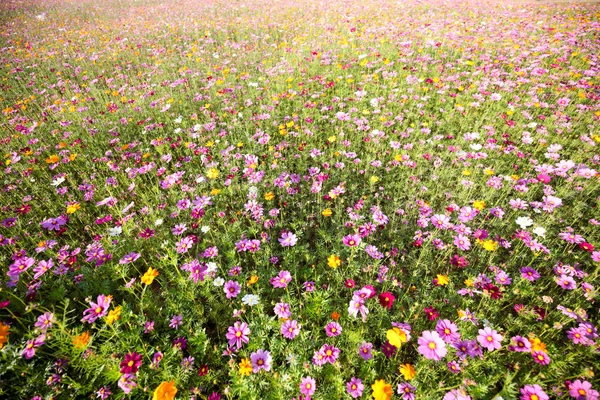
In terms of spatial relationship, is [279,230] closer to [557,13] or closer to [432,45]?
[432,45]

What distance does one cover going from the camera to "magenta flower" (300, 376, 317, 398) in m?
2.04

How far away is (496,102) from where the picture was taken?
569 cm

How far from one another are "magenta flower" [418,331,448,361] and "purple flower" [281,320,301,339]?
0.98m

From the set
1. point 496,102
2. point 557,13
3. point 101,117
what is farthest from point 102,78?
point 557,13

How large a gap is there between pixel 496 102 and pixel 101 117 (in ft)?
27.2

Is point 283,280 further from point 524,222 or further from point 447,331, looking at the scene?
point 524,222

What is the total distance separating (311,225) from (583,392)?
107 inches

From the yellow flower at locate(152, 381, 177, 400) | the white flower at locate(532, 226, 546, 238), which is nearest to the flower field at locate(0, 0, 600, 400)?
the yellow flower at locate(152, 381, 177, 400)

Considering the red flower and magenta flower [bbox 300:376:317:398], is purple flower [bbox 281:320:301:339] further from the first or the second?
the red flower

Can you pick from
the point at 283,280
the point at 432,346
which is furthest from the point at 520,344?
the point at 283,280

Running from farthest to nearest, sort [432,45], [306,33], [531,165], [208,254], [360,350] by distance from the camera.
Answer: [306,33], [432,45], [531,165], [208,254], [360,350]

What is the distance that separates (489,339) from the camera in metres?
2.26

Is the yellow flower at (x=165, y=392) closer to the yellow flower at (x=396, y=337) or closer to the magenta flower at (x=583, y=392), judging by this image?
the yellow flower at (x=396, y=337)

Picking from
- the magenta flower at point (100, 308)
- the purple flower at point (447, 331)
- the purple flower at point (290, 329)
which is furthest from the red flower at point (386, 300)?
the magenta flower at point (100, 308)
